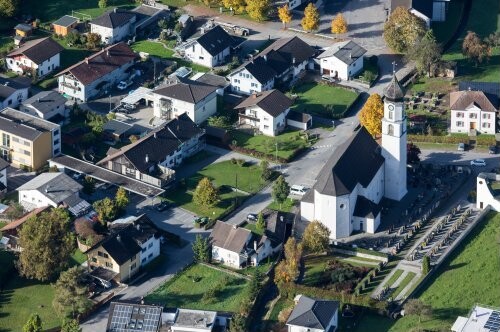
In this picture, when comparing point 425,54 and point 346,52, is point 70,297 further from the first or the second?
point 425,54

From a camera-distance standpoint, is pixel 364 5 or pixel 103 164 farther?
pixel 364 5

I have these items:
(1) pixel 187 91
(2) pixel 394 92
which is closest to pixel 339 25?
(1) pixel 187 91

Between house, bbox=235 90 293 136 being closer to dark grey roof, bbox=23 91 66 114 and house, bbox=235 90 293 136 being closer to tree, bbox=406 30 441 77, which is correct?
tree, bbox=406 30 441 77

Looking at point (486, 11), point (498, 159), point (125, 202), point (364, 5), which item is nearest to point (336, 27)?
point (364, 5)

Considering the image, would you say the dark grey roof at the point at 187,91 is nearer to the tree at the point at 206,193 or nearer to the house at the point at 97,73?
the house at the point at 97,73

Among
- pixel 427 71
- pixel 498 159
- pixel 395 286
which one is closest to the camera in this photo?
pixel 395 286

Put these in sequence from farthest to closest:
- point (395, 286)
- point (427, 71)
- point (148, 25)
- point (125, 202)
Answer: point (148, 25) → point (427, 71) → point (125, 202) → point (395, 286)

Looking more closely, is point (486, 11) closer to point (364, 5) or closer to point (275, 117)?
point (364, 5)
